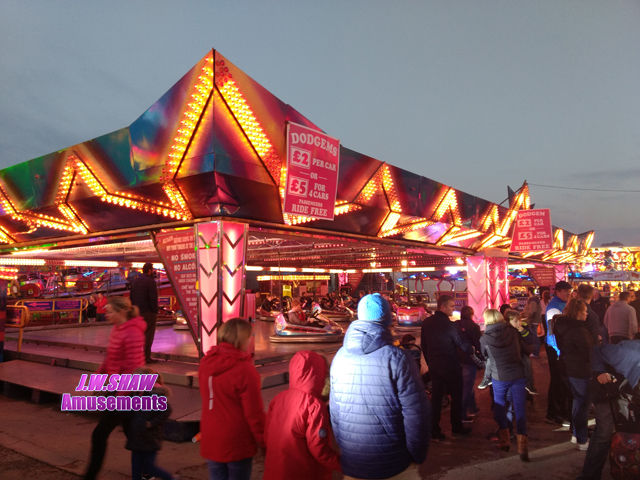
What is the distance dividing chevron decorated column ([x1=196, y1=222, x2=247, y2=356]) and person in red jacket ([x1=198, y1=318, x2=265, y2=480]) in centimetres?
404

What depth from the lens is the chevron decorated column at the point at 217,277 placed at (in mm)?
6523

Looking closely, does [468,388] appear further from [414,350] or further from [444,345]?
[444,345]

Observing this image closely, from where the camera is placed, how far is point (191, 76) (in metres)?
5.87

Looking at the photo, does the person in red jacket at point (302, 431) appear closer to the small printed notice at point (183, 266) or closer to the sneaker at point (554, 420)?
the sneaker at point (554, 420)

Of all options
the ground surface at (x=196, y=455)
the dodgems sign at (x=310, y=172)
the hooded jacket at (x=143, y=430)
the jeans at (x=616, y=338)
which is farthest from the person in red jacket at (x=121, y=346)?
the jeans at (x=616, y=338)

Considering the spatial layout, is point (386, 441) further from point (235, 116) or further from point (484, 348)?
point (235, 116)

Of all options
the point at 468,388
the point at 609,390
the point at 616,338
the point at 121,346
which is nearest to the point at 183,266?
the point at 121,346

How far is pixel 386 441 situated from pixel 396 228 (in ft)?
29.5

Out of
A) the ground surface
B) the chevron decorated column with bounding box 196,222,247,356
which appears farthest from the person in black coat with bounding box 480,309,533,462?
the chevron decorated column with bounding box 196,222,247,356

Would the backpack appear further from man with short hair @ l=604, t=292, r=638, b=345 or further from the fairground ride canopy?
the fairground ride canopy

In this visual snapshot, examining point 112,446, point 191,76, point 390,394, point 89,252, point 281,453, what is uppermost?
point 191,76

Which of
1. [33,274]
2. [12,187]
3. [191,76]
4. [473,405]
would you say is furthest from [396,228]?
[33,274]

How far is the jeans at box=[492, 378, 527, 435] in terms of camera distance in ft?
13.7

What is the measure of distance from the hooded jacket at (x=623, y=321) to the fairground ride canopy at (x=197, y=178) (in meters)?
4.70
